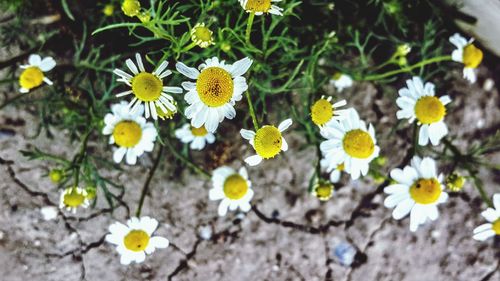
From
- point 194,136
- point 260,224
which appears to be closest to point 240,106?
point 194,136

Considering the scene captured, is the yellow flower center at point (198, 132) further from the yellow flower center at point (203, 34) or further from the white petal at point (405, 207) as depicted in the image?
the white petal at point (405, 207)

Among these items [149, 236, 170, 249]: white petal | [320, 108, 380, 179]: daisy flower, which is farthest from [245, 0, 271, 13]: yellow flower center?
[149, 236, 170, 249]: white petal

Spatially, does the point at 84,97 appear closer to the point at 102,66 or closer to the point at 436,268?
the point at 102,66

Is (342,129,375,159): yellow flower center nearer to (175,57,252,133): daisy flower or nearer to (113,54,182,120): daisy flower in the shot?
(175,57,252,133): daisy flower

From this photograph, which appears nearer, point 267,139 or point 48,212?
point 267,139

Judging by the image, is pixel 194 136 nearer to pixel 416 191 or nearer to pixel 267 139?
pixel 267 139

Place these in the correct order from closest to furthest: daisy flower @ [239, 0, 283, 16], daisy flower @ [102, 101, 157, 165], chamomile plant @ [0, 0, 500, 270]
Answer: daisy flower @ [239, 0, 283, 16] → chamomile plant @ [0, 0, 500, 270] → daisy flower @ [102, 101, 157, 165]

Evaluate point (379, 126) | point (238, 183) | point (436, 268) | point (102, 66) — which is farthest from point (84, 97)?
point (436, 268)
